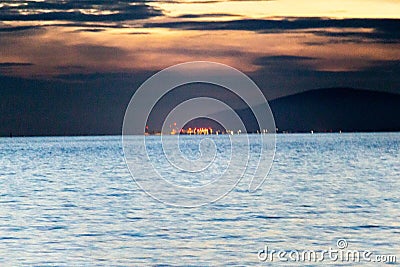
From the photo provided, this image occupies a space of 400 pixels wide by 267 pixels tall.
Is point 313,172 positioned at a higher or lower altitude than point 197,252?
lower

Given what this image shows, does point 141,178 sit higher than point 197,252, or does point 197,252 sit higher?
point 197,252

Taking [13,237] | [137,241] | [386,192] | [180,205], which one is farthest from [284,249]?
[386,192]

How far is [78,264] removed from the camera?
22.7 meters

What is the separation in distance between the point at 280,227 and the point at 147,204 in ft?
34.3

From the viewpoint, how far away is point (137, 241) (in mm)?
26469

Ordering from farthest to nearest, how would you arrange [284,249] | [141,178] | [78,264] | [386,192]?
[141,178] → [386,192] → [284,249] → [78,264]

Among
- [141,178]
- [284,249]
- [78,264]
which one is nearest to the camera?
[78,264]

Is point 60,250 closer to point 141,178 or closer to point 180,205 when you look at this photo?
point 180,205

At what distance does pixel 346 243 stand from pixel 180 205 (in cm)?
1319

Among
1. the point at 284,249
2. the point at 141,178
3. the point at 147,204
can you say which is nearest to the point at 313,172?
the point at 141,178

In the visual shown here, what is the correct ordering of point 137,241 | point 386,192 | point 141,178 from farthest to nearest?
point 141,178, point 386,192, point 137,241

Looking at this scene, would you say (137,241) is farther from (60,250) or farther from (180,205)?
(180,205)

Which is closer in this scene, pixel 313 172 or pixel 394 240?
pixel 394 240

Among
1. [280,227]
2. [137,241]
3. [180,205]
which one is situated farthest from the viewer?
[180,205]
